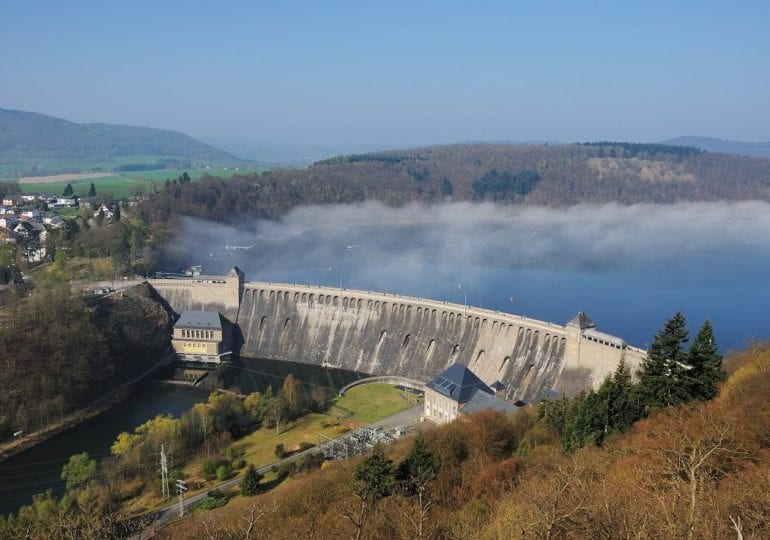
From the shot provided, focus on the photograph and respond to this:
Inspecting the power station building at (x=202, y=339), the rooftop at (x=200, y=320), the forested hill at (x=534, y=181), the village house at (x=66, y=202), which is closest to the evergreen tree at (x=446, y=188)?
the forested hill at (x=534, y=181)

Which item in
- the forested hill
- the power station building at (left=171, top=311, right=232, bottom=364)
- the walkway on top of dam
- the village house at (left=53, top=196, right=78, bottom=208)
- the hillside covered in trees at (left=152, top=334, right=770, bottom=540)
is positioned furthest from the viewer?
the forested hill

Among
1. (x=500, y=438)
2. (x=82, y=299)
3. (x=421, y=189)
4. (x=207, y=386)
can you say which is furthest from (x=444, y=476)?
(x=421, y=189)

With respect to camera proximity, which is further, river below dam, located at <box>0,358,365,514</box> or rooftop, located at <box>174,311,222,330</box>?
rooftop, located at <box>174,311,222,330</box>

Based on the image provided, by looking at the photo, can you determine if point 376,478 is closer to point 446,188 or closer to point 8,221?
point 8,221

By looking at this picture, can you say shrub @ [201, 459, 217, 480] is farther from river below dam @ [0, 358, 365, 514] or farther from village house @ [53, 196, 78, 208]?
village house @ [53, 196, 78, 208]

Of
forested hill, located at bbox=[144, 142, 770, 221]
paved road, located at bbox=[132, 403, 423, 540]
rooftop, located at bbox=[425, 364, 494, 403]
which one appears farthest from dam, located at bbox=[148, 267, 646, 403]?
forested hill, located at bbox=[144, 142, 770, 221]

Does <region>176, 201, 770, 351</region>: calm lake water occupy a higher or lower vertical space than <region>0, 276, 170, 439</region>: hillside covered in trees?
lower

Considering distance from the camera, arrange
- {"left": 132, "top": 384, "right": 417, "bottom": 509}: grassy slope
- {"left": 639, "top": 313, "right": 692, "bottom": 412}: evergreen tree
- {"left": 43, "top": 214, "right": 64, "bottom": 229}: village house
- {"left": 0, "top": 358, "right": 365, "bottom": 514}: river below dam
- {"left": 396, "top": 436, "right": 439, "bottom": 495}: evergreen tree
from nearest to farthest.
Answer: {"left": 396, "top": 436, "right": 439, "bottom": 495}: evergreen tree, {"left": 639, "top": 313, "right": 692, "bottom": 412}: evergreen tree, {"left": 0, "top": 358, "right": 365, "bottom": 514}: river below dam, {"left": 132, "top": 384, "right": 417, "bottom": 509}: grassy slope, {"left": 43, "top": 214, "right": 64, "bottom": 229}: village house

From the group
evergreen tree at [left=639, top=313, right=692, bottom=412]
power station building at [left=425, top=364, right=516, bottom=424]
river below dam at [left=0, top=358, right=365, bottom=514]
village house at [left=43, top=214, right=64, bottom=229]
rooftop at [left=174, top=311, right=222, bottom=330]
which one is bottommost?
river below dam at [left=0, top=358, right=365, bottom=514]

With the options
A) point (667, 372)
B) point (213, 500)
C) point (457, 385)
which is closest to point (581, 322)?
point (457, 385)
